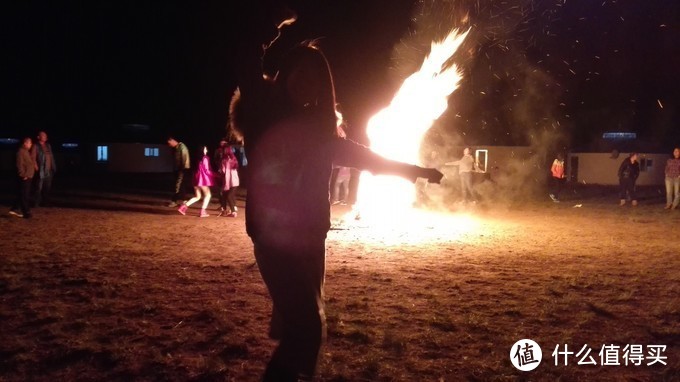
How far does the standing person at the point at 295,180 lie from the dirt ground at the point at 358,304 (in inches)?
26.8

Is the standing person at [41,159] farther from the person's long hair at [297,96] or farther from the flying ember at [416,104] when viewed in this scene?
the person's long hair at [297,96]

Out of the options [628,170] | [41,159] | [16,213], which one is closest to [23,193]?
[16,213]

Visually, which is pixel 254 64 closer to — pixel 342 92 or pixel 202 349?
pixel 202 349

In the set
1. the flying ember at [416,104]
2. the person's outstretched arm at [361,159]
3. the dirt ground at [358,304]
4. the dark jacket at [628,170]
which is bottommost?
the dirt ground at [358,304]

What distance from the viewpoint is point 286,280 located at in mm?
2613

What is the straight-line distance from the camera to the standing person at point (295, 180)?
8.38 feet

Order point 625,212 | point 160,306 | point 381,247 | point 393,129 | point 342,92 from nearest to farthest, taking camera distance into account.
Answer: point 160,306, point 381,247, point 393,129, point 625,212, point 342,92

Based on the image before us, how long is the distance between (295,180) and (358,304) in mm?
3564

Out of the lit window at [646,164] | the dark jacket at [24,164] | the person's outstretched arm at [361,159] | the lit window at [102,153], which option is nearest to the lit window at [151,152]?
the lit window at [102,153]

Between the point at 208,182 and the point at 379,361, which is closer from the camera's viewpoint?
the point at 379,361

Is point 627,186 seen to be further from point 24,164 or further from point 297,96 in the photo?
point 297,96

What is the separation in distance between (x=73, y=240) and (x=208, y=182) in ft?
13.4

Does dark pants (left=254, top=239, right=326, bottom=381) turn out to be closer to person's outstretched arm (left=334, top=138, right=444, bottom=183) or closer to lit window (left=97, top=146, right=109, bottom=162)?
person's outstretched arm (left=334, top=138, right=444, bottom=183)

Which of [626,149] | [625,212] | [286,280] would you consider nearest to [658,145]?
[626,149]
